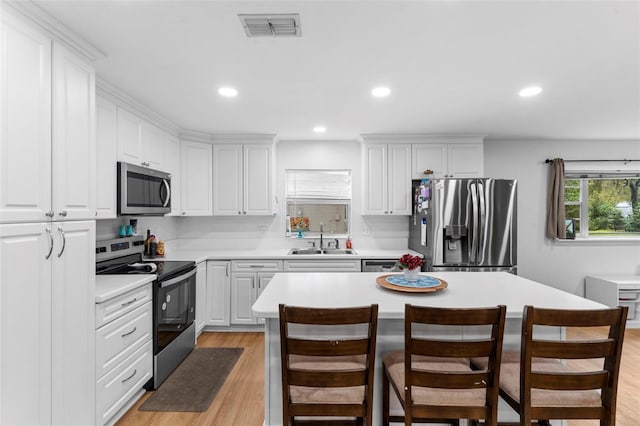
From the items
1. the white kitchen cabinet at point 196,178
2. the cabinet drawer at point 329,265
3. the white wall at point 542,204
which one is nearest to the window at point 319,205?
the cabinet drawer at point 329,265

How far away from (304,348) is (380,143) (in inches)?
129

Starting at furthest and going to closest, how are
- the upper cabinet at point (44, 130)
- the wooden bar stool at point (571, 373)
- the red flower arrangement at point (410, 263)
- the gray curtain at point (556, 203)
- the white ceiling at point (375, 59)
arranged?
the gray curtain at point (556, 203) → the red flower arrangement at point (410, 263) → the white ceiling at point (375, 59) → the upper cabinet at point (44, 130) → the wooden bar stool at point (571, 373)

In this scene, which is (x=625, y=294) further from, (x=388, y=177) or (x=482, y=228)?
(x=388, y=177)

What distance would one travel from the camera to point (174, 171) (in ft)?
12.4

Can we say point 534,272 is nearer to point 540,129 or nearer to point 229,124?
point 540,129

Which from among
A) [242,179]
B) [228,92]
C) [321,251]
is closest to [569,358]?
[228,92]

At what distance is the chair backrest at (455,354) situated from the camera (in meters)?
1.35

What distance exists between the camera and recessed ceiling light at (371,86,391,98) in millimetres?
2643

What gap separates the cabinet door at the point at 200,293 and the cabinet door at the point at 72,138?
178 centimetres

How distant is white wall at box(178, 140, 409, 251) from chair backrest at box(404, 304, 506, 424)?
10.3ft

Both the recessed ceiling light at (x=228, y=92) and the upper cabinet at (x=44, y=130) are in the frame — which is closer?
the upper cabinet at (x=44, y=130)

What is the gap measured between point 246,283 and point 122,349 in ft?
5.52

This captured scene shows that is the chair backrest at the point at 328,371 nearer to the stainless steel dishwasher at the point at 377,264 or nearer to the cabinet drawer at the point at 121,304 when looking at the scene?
the cabinet drawer at the point at 121,304

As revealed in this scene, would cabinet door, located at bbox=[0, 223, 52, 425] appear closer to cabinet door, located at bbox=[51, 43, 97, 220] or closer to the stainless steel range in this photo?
cabinet door, located at bbox=[51, 43, 97, 220]
